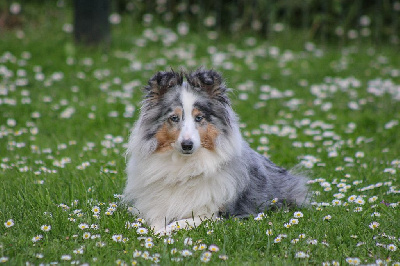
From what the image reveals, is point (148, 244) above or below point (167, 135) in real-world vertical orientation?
below

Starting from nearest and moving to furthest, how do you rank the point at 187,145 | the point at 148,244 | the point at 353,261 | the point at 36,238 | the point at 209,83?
the point at 353,261 → the point at 148,244 → the point at 36,238 → the point at 187,145 → the point at 209,83

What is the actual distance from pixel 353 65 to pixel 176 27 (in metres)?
4.36

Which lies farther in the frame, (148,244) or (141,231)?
(141,231)

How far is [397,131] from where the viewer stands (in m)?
7.30

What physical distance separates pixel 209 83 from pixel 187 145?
23.0 inches

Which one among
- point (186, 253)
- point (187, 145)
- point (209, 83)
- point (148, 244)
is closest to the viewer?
point (186, 253)

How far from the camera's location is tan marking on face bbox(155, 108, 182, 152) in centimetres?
419

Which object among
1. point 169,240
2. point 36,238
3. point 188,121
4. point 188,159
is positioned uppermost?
point 188,121

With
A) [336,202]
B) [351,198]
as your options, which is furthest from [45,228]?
[351,198]

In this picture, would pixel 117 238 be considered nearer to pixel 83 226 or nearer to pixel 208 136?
pixel 83 226

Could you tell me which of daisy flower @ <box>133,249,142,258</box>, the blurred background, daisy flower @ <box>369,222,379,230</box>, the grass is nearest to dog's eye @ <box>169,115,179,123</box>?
the grass

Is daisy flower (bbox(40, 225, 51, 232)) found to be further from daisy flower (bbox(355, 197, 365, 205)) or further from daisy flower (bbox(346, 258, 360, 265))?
daisy flower (bbox(355, 197, 365, 205))

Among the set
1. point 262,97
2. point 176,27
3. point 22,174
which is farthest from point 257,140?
point 176,27

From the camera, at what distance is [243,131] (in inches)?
293
